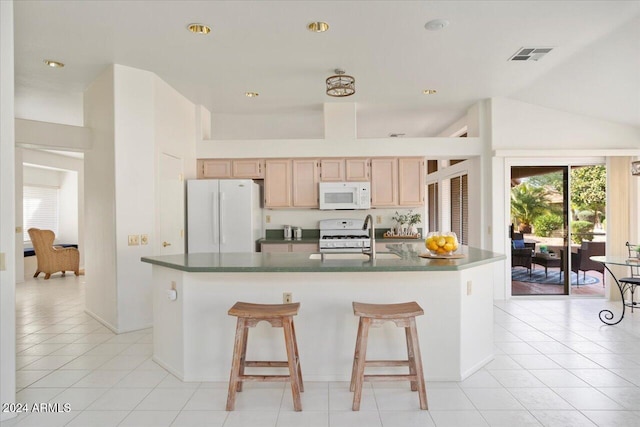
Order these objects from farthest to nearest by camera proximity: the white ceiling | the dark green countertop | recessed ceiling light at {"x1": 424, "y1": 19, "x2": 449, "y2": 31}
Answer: recessed ceiling light at {"x1": 424, "y1": 19, "x2": 449, "y2": 31} → the white ceiling → the dark green countertop

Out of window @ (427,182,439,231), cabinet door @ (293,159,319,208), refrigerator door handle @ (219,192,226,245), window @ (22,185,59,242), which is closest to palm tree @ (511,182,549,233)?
window @ (427,182,439,231)

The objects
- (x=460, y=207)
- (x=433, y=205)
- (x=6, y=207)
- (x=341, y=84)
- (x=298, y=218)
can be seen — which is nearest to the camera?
(x=6, y=207)

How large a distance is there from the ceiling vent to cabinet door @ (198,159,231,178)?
3922mm

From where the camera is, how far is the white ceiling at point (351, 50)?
2.88m

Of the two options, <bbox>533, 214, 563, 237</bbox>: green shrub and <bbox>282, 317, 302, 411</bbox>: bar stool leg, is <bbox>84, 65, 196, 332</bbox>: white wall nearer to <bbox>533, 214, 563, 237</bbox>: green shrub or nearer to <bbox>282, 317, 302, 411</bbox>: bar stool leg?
<bbox>282, 317, 302, 411</bbox>: bar stool leg

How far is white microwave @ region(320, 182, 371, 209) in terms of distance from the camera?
5.49 m

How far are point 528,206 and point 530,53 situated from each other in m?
2.35

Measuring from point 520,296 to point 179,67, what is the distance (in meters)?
5.30

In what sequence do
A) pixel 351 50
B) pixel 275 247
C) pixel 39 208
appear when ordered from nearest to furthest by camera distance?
pixel 351 50 → pixel 275 247 → pixel 39 208

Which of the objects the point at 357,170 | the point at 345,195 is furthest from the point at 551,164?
the point at 345,195

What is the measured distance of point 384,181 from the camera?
18.3 feet

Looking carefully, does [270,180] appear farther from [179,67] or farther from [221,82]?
[179,67]

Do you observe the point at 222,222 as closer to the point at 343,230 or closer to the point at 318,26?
the point at 343,230

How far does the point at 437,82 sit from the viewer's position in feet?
14.7
